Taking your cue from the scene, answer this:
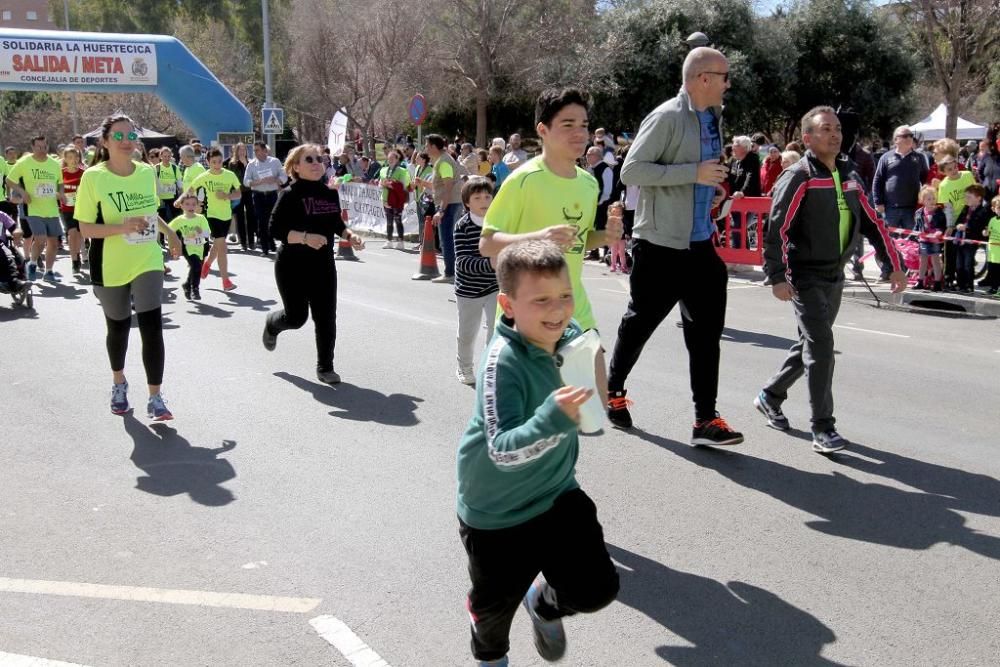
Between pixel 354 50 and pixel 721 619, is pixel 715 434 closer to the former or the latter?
pixel 721 619

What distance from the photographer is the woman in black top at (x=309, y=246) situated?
25.3ft

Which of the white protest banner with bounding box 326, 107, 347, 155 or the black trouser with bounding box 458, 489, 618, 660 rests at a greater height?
the white protest banner with bounding box 326, 107, 347, 155

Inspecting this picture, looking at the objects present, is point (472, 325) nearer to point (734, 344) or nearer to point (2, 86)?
point (734, 344)

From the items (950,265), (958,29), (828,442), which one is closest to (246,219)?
(950,265)

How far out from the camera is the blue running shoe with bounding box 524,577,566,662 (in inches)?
127

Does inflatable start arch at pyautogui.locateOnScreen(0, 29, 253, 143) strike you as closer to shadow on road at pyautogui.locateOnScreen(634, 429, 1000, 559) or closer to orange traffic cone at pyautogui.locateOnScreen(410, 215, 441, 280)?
orange traffic cone at pyautogui.locateOnScreen(410, 215, 441, 280)

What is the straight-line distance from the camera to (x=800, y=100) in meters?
35.9

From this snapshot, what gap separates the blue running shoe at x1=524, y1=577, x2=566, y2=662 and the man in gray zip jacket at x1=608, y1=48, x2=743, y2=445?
8.84ft

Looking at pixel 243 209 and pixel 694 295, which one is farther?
pixel 243 209

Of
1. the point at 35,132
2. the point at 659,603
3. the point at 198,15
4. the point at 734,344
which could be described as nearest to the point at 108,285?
the point at 659,603

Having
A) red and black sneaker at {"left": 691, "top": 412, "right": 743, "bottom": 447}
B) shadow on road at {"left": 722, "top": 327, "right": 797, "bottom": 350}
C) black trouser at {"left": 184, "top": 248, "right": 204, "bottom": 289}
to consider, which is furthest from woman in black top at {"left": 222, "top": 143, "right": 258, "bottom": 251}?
red and black sneaker at {"left": 691, "top": 412, "right": 743, "bottom": 447}

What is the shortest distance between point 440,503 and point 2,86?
25.1m

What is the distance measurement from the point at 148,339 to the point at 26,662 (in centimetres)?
321

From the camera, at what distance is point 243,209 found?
1834cm
